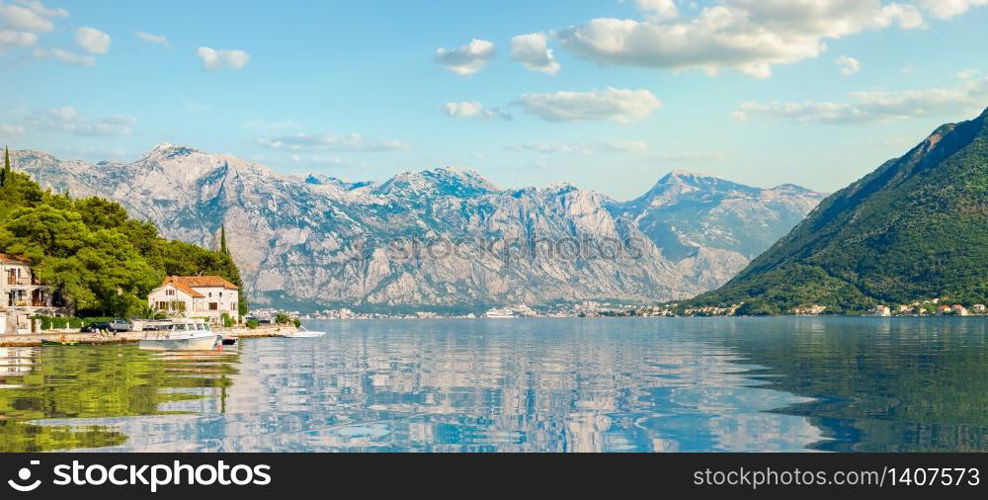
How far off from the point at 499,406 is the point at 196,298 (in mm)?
137492

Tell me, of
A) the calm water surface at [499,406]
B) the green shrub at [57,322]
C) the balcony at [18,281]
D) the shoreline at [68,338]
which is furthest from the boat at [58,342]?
the calm water surface at [499,406]

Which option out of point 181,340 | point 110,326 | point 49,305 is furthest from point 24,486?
point 49,305

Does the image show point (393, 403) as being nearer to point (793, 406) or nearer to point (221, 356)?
point (793, 406)

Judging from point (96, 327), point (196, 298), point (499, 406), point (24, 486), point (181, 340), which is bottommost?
point (499, 406)

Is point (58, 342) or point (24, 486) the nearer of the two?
point (24, 486)

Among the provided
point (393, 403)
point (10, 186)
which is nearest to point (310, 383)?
point (393, 403)

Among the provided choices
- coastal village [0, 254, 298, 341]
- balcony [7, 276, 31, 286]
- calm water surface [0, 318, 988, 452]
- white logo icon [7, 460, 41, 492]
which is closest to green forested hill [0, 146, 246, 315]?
balcony [7, 276, 31, 286]

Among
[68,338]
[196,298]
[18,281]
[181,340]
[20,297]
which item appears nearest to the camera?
[181,340]

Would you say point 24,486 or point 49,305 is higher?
point 49,305

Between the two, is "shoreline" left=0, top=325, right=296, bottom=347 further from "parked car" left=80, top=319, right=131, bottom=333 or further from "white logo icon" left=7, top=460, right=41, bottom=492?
"white logo icon" left=7, top=460, right=41, bottom=492

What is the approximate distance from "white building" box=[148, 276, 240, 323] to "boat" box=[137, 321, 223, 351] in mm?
45090

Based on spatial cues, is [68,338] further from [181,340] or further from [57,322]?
[181,340]

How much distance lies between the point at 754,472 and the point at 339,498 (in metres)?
13.4

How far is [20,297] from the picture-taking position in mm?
133875
